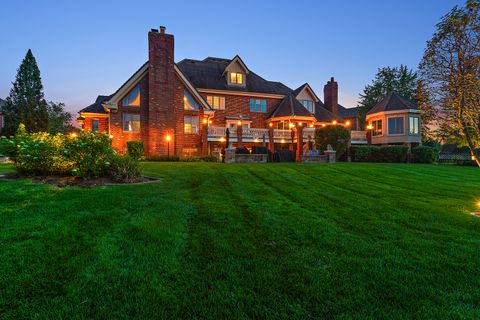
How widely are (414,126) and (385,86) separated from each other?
2233cm

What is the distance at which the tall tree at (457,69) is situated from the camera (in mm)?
5852

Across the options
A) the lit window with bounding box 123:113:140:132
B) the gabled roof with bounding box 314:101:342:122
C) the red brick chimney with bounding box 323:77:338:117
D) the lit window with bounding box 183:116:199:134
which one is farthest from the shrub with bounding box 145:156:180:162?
the red brick chimney with bounding box 323:77:338:117

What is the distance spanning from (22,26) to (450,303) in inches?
1621

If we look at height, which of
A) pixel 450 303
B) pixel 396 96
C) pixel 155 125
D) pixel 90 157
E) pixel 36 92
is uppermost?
pixel 36 92

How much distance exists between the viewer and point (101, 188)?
660cm

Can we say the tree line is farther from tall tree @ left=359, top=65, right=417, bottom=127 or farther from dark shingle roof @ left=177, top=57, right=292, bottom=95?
tall tree @ left=359, top=65, right=417, bottom=127

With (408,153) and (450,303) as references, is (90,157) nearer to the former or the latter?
(450,303)

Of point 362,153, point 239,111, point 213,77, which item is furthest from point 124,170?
point 213,77

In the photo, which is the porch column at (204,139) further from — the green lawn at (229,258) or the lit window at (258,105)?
the green lawn at (229,258)

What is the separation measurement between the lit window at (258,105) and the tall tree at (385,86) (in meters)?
22.8

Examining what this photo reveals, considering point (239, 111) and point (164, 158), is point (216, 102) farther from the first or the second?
point (164, 158)

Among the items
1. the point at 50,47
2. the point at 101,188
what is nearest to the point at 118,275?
the point at 101,188

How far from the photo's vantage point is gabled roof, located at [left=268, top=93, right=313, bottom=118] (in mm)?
25656

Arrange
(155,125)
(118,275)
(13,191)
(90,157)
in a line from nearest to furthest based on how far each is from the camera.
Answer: (118,275) → (13,191) → (90,157) → (155,125)
